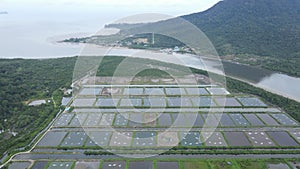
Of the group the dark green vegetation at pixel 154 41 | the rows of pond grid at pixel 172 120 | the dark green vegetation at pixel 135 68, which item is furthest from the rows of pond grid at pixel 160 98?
the dark green vegetation at pixel 154 41

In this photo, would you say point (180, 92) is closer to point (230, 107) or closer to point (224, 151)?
point (230, 107)

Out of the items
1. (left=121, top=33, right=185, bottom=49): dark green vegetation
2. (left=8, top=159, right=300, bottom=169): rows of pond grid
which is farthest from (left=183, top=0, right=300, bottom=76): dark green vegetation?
(left=8, top=159, right=300, bottom=169): rows of pond grid

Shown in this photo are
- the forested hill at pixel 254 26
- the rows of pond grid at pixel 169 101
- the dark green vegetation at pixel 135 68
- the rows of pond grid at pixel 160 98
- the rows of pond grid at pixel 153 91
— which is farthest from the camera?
the forested hill at pixel 254 26

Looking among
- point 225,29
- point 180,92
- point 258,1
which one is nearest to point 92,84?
point 180,92

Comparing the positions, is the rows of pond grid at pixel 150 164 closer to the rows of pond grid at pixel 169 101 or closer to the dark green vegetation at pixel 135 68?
the rows of pond grid at pixel 169 101

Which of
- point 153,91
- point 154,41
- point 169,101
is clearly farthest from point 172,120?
point 154,41

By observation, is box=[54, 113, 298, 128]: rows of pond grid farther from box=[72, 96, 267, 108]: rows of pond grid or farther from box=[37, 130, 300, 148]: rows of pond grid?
box=[72, 96, 267, 108]: rows of pond grid

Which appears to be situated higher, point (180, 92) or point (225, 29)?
point (225, 29)

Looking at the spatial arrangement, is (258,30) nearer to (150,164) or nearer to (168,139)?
(168,139)
